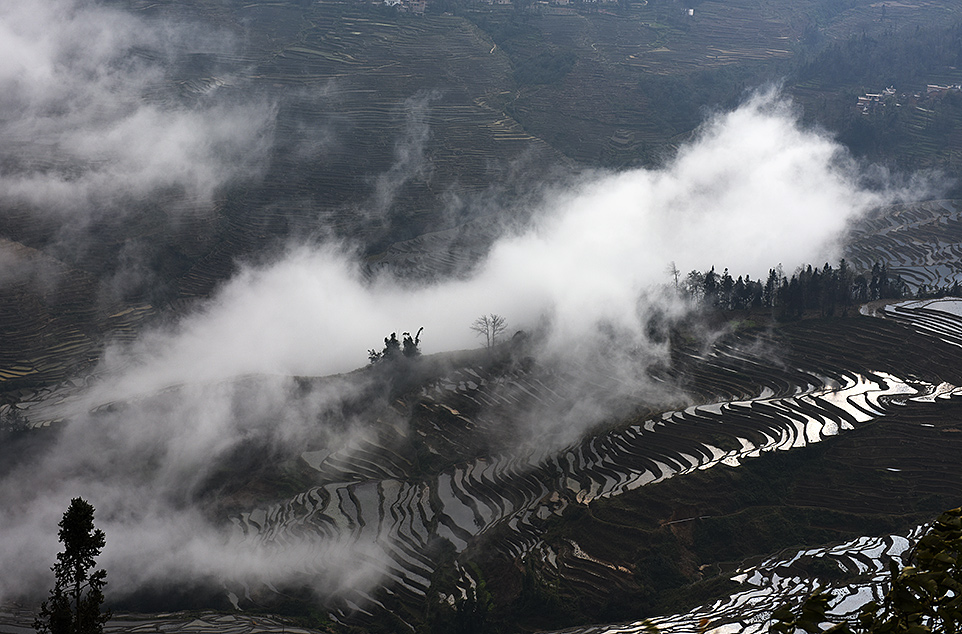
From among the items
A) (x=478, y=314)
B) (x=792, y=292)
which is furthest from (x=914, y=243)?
(x=478, y=314)

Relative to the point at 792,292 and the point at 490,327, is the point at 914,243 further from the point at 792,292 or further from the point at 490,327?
the point at 490,327

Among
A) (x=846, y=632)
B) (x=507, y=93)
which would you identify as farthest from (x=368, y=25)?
(x=846, y=632)

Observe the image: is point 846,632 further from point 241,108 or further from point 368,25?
point 368,25

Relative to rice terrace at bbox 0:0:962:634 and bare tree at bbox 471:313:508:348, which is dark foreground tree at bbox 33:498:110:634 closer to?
rice terrace at bbox 0:0:962:634

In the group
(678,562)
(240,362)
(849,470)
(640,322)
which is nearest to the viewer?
(678,562)

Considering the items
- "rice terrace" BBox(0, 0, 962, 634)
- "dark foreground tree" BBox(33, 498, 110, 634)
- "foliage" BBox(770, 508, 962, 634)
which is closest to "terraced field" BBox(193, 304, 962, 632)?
"rice terrace" BBox(0, 0, 962, 634)

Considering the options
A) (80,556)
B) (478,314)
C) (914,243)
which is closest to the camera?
(80,556)

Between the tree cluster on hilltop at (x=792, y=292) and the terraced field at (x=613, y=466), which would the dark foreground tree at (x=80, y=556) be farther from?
the tree cluster on hilltop at (x=792, y=292)
